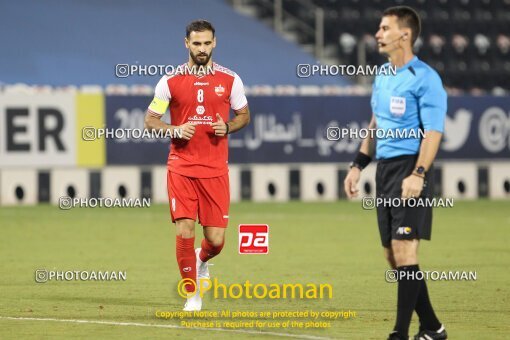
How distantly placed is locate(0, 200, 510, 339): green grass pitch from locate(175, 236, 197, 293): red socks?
39cm

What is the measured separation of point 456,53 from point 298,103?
25.5 ft

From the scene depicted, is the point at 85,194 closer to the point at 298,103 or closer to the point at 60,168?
the point at 60,168

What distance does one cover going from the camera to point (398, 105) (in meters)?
8.64

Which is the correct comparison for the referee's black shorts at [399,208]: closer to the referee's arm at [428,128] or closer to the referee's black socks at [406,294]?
the referee's arm at [428,128]

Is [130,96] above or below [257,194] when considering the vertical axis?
above

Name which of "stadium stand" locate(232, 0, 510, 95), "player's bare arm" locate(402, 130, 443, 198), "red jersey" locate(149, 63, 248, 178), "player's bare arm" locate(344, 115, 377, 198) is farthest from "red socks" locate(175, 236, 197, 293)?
"stadium stand" locate(232, 0, 510, 95)

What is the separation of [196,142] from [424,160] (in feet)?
8.75

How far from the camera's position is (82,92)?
77.4ft

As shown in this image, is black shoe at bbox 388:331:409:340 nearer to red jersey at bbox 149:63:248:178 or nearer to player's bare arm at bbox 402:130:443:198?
player's bare arm at bbox 402:130:443:198

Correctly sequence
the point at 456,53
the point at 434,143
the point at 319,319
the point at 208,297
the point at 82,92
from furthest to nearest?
1. the point at 456,53
2. the point at 82,92
3. the point at 208,297
4. the point at 319,319
5. the point at 434,143

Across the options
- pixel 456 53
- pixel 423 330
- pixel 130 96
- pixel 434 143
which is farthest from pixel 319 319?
pixel 456 53

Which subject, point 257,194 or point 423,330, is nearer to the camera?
point 423,330

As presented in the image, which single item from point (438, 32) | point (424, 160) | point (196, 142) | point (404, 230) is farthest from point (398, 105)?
point (438, 32)

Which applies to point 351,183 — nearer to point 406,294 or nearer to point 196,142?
point 406,294
